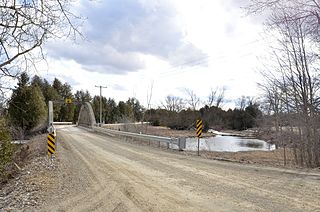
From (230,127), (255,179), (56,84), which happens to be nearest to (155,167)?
(255,179)

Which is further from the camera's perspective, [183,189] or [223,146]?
[223,146]

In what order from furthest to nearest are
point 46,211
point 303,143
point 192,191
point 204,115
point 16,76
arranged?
point 204,115 < point 303,143 < point 16,76 < point 192,191 < point 46,211

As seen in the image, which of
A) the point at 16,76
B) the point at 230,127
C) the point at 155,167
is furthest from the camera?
the point at 230,127

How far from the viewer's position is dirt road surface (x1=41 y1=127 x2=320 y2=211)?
5.86 metres

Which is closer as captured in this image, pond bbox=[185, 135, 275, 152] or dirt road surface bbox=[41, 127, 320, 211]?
dirt road surface bbox=[41, 127, 320, 211]

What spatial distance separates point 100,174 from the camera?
31.7 ft

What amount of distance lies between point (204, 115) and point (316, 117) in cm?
6566

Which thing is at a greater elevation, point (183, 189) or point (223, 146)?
point (183, 189)

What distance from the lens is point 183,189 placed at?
288 inches

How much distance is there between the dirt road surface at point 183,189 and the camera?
19.2ft

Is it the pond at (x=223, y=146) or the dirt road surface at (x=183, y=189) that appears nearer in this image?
the dirt road surface at (x=183, y=189)

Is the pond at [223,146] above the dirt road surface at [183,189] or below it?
below

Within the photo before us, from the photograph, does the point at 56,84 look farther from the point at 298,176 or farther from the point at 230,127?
the point at 298,176

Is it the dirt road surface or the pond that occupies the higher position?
the dirt road surface
